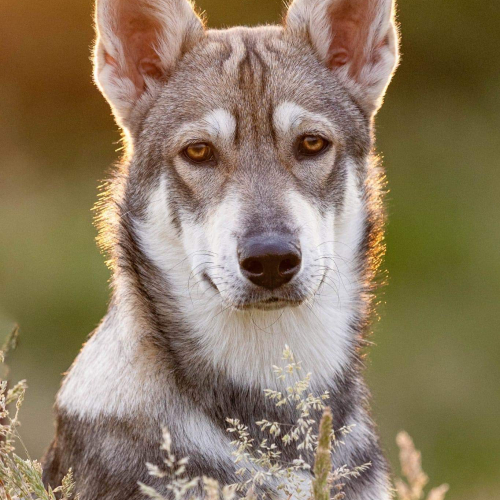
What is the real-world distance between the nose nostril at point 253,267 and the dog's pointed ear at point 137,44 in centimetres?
125

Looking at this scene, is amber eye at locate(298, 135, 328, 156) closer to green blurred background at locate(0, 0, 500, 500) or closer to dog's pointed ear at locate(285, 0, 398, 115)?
dog's pointed ear at locate(285, 0, 398, 115)

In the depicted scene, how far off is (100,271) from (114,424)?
20.2 ft

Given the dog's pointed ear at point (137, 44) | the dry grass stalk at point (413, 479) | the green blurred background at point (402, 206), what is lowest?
the green blurred background at point (402, 206)

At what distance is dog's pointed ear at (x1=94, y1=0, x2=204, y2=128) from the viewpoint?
13.4ft

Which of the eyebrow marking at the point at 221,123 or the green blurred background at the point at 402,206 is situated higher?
the eyebrow marking at the point at 221,123

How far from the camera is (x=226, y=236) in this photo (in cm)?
356

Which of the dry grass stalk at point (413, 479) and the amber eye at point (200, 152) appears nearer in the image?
the dry grass stalk at point (413, 479)

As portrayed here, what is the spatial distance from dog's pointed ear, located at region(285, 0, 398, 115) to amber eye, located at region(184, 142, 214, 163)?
841mm

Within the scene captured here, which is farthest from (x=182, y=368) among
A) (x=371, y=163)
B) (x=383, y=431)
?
(x=383, y=431)

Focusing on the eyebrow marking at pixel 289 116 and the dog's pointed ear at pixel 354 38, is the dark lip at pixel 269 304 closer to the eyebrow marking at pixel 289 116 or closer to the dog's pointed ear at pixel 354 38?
the eyebrow marking at pixel 289 116

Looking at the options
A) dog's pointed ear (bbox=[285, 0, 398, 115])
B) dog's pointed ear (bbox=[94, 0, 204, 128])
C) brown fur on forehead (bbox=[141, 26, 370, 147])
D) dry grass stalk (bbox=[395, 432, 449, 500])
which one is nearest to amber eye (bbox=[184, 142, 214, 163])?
brown fur on forehead (bbox=[141, 26, 370, 147])

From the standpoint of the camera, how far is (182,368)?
370 cm

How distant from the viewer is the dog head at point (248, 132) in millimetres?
3557

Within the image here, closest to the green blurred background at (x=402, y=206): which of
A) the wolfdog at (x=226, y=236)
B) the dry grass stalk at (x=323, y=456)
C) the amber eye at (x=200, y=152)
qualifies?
the wolfdog at (x=226, y=236)
